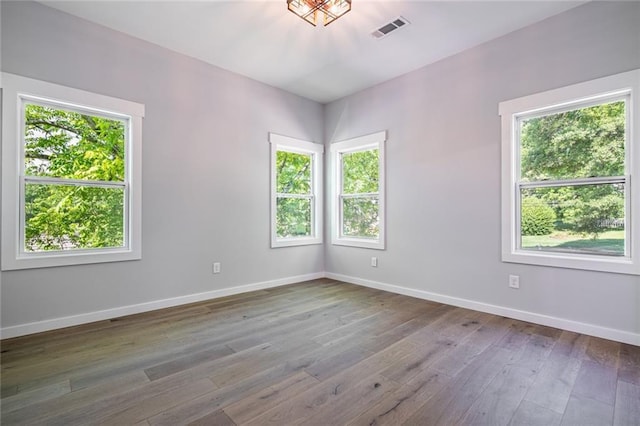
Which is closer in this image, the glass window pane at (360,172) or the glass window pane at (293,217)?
the glass window pane at (360,172)

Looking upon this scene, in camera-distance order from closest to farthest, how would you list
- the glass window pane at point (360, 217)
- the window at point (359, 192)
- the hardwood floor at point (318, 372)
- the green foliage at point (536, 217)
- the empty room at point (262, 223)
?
the hardwood floor at point (318, 372)
the empty room at point (262, 223)
the green foliage at point (536, 217)
the window at point (359, 192)
the glass window pane at point (360, 217)

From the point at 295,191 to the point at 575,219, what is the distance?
3445mm

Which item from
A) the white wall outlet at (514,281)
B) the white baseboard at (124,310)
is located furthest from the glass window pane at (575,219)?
the white baseboard at (124,310)

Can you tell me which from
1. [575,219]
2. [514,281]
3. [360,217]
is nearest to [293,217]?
[360,217]

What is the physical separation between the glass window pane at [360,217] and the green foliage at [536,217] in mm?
1811

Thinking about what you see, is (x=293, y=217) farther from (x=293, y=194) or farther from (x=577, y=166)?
(x=577, y=166)

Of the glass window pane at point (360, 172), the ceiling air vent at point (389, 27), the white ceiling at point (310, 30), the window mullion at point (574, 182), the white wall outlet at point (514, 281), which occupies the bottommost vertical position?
the white wall outlet at point (514, 281)

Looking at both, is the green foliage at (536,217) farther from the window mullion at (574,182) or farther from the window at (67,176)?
the window at (67,176)

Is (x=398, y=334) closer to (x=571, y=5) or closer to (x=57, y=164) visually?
(x=571, y=5)

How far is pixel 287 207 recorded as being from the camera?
468cm

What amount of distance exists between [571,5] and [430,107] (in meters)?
1.47

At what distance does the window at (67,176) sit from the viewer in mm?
2594

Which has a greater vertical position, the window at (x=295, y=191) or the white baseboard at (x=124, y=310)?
the window at (x=295, y=191)

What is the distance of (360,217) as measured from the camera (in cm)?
463
